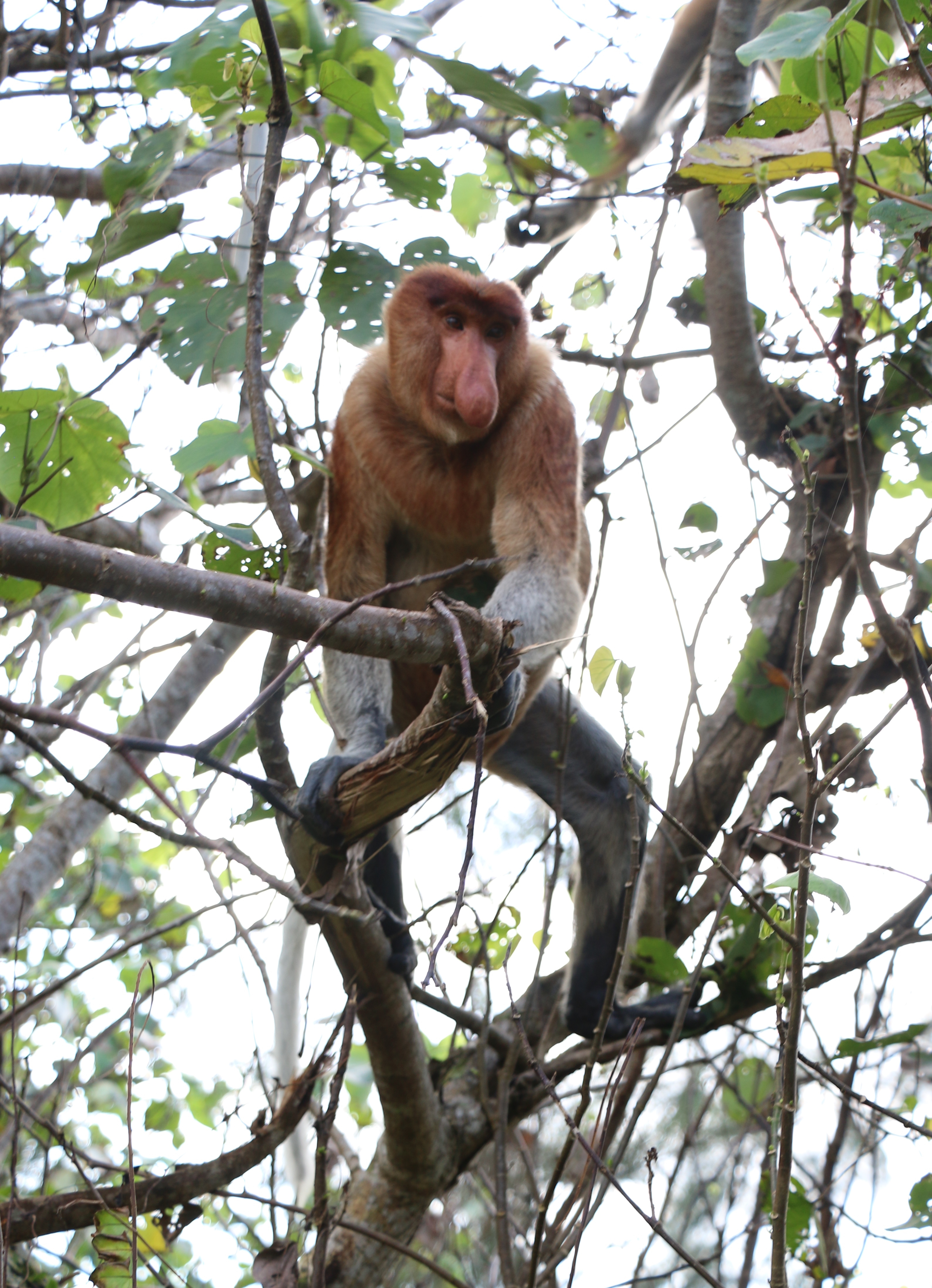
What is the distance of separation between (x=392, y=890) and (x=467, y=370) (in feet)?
5.58

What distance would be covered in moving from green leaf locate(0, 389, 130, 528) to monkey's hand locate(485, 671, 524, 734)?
1.02 metres

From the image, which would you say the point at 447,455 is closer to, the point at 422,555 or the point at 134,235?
the point at 422,555

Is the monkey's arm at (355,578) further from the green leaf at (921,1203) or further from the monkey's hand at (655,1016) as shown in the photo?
the green leaf at (921,1203)

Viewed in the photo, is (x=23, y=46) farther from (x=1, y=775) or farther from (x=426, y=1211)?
(x=426, y=1211)

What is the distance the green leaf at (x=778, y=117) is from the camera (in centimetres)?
210

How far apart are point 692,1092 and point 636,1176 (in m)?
0.48

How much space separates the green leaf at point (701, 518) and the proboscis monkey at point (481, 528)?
1.24 feet

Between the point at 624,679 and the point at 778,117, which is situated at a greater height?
the point at 778,117

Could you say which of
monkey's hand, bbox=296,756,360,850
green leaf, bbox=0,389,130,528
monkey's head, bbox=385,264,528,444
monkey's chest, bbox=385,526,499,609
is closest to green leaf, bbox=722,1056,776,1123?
monkey's hand, bbox=296,756,360,850

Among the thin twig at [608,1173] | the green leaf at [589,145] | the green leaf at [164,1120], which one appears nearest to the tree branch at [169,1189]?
the thin twig at [608,1173]

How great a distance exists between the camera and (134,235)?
303 cm

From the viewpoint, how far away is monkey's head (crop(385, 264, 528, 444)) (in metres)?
3.36

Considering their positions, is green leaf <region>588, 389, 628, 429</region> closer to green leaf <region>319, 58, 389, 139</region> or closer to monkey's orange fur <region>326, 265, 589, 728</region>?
monkey's orange fur <region>326, 265, 589, 728</region>

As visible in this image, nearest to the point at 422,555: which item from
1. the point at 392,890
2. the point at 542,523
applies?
the point at 542,523
